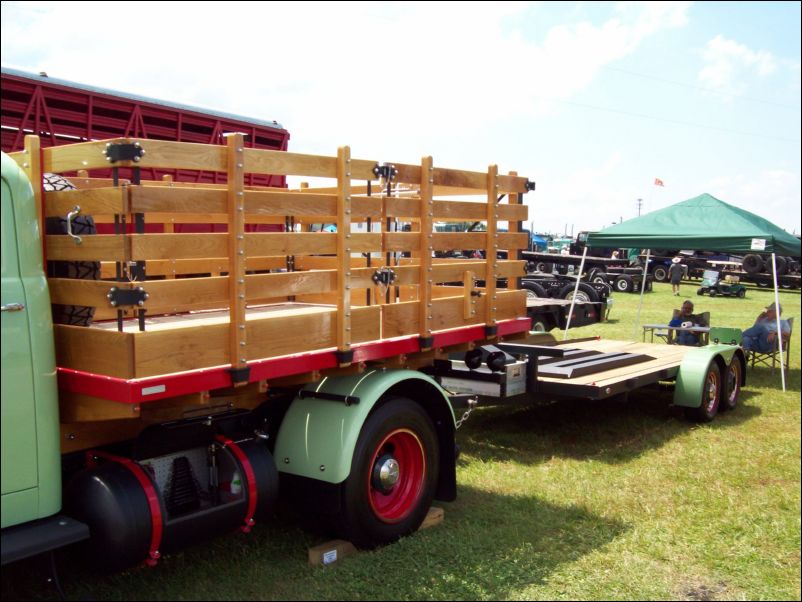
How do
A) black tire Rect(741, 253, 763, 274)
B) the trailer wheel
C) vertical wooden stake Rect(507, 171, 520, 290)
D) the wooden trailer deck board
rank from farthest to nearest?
black tire Rect(741, 253, 763, 274), the trailer wheel, the wooden trailer deck board, vertical wooden stake Rect(507, 171, 520, 290)

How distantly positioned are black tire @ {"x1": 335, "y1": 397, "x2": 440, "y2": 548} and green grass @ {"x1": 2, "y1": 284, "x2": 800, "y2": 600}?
0.12 m

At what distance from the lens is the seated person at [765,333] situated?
11.2m

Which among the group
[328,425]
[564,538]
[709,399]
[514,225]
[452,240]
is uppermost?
[514,225]

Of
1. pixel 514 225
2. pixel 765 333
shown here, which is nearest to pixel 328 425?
pixel 514 225

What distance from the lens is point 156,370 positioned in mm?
3279

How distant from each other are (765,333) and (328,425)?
9.08 m

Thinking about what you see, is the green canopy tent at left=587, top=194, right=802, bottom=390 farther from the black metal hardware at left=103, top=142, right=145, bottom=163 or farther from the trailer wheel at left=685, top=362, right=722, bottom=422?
the black metal hardware at left=103, top=142, right=145, bottom=163

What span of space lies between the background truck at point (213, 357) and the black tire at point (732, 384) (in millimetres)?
4592

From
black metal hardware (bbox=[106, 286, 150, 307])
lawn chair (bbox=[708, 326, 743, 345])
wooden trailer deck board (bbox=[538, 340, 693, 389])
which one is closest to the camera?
black metal hardware (bbox=[106, 286, 150, 307])

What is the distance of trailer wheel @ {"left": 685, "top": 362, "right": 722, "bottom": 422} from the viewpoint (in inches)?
319

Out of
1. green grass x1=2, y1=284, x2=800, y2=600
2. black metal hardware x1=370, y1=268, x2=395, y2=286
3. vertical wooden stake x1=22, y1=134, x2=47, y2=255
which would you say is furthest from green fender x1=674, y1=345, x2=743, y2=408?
vertical wooden stake x1=22, y1=134, x2=47, y2=255

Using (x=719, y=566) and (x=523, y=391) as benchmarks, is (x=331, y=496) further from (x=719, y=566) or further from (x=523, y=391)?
(x=523, y=391)

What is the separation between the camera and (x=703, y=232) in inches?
431

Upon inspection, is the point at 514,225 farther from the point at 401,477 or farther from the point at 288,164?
the point at 288,164
